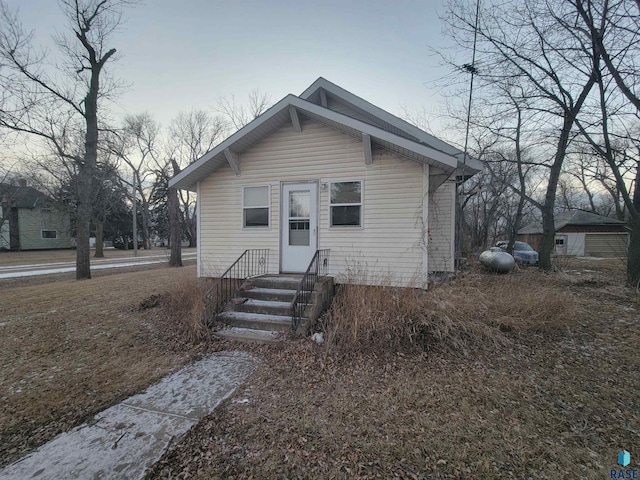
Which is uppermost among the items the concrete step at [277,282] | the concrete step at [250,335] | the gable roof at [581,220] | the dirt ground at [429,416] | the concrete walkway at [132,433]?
the gable roof at [581,220]

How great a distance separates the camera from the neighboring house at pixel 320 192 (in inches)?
241

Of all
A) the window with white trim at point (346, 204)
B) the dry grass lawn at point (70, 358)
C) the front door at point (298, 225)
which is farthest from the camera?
the front door at point (298, 225)

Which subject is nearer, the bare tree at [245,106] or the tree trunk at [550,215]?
the tree trunk at [550,215]

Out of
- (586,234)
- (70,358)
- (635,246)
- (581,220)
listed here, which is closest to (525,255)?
(635,246)

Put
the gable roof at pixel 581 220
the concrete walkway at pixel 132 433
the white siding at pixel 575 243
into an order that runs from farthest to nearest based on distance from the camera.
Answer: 1. the white siding at pixel 575 243
2. the gable roof at pixel 581 220
3. the concrete walkway at pixel 132 433

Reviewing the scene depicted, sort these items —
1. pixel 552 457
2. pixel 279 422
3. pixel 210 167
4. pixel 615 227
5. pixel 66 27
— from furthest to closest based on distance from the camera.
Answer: pixel 615 227, pixel 66 27, pixel 210 167, pixel 279 422, pixel 552 457

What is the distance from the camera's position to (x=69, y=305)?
6.74 metres

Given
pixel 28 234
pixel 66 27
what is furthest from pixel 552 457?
pixel 28 234

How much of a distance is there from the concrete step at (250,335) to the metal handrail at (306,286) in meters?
0.34

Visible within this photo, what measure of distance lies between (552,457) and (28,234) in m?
45.3

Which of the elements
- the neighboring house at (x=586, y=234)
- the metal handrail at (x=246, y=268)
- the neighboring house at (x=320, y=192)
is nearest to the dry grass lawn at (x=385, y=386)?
the metal handrail at (x=246, y=268)

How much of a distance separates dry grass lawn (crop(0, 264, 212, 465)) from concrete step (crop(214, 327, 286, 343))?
24.9 inches

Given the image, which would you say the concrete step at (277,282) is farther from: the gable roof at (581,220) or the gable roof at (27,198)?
the gable roof at (27,198)

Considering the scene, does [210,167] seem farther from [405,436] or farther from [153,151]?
[153,151]
